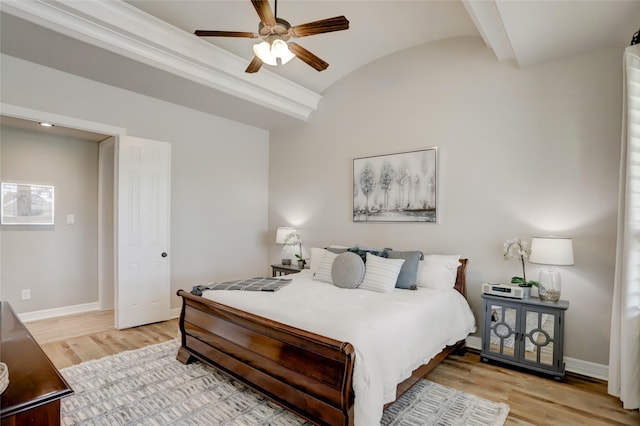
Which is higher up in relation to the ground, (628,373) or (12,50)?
(12,50)

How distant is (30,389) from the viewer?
4.15ft

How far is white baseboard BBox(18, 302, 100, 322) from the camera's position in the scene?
427cm

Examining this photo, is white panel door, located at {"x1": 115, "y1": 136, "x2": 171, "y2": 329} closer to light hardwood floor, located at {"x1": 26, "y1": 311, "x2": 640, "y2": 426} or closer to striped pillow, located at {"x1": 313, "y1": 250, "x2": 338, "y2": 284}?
light hardwood floor, located at {"x1": 26, "y1": 311, "x2": 640, "y2": 426}

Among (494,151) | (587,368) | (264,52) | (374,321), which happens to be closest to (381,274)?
(374,321)

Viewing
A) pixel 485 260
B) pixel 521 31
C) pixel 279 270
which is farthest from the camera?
pixel 279 270

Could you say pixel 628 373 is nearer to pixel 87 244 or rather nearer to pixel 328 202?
pixel 328 202

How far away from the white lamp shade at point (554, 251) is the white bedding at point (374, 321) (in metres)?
0.81

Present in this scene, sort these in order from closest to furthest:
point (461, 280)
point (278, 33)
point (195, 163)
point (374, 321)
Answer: point (374, 321) < point (278, 33) < point (461, 280) < point (195, 163)

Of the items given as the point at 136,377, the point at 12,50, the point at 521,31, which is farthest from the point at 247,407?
the point at 12,50

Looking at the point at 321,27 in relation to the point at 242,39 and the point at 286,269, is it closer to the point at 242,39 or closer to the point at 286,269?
the point at 242,39

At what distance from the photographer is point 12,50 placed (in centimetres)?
311

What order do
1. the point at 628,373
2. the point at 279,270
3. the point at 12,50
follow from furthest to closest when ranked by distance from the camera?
the point at 279,270, the point at 12,50, the point at 628,373

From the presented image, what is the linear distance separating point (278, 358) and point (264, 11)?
2.42m

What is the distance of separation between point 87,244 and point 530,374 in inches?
221
